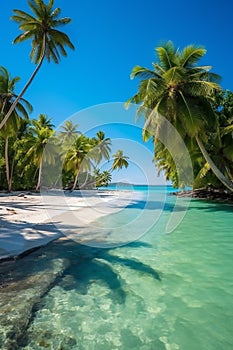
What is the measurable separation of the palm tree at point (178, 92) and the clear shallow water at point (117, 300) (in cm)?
1011

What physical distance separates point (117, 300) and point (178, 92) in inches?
555

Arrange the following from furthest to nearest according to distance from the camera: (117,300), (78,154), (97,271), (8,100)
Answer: (78,154), (8,100), (97,271), (117,300)

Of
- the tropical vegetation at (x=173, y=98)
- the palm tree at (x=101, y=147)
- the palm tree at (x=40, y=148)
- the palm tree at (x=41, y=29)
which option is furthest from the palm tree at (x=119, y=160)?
the palm tree at (x=41, y=29)

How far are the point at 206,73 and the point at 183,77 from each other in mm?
2256

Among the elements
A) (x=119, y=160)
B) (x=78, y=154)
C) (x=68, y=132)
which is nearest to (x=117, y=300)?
(x=78, y=154)

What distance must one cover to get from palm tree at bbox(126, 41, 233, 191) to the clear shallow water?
10108 mm

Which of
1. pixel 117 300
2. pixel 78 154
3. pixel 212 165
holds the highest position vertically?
pixel 78 154

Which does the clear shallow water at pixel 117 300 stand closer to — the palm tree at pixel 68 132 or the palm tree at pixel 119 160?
the palm tree at pixel 68 132

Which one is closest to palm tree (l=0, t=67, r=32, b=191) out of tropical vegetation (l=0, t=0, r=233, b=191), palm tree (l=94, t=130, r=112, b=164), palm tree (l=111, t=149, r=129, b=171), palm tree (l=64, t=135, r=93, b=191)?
tropical vegetation (l=0, t=0, r=233, b=191)

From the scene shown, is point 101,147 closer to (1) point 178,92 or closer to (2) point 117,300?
(1) point 178,92

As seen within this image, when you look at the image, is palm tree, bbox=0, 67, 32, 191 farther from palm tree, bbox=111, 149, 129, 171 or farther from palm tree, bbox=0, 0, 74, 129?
palm tree, bbox=111, 149, 129, 171

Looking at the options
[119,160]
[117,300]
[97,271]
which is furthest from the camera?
[119,160]

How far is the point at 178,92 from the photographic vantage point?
1620cm

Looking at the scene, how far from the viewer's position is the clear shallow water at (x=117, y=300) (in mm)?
Result: 3383
